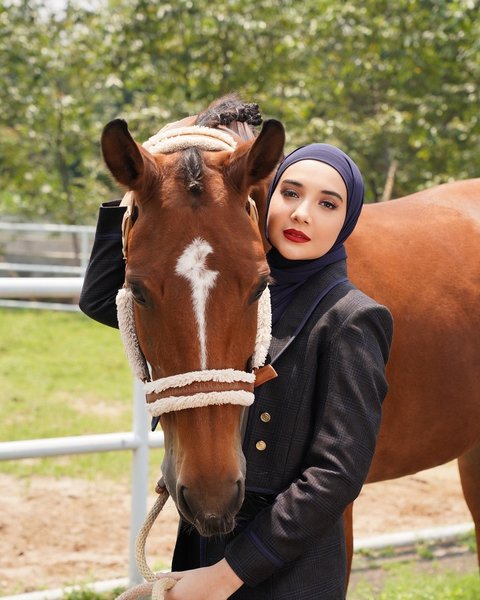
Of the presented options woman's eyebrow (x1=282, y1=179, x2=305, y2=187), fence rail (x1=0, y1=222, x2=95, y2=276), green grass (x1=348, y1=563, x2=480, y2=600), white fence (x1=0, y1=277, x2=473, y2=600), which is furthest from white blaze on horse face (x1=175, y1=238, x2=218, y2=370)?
fence rail (x1=0, y1=222, x2=95, y2=276)

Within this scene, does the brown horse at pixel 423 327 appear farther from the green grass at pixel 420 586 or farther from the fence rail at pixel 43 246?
the fence rail at pixel 43 246

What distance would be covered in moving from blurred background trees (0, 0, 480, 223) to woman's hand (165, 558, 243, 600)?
269 inches

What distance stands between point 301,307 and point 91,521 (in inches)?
121

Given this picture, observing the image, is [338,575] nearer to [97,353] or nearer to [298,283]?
[298,283]

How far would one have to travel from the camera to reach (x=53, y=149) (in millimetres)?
13625

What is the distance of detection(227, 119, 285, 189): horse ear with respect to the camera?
178cm

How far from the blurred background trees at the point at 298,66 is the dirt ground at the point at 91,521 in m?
4.17

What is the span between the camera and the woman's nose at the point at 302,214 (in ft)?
6.15

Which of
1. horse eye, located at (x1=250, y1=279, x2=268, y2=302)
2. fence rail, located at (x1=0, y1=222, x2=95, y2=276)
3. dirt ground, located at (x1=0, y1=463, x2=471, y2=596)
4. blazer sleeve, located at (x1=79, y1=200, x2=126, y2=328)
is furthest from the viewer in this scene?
fence rail, located at (x1=0, y1=222, x2=95, y2=276)

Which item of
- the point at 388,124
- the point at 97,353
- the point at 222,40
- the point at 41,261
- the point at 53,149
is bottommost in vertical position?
the point at 41,261

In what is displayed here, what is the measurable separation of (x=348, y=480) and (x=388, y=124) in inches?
337

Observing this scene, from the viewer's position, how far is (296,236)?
6.28 ft

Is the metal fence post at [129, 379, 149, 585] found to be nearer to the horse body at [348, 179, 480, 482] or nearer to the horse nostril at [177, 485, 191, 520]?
the horse body at [348, 179, 480, 482]

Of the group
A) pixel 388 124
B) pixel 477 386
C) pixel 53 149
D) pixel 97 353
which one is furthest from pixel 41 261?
pixel 477 386
